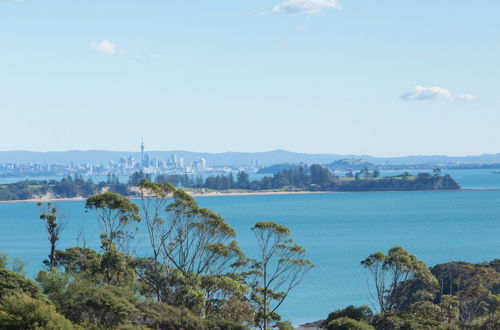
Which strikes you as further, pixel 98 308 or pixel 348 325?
pixel 348 325

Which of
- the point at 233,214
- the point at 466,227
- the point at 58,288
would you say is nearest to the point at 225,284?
the point at 58,288

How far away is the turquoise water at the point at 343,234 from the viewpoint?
199ft

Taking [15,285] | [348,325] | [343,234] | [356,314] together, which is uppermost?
[15,285]

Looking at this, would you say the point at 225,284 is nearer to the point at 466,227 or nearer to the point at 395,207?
the point at 466,227

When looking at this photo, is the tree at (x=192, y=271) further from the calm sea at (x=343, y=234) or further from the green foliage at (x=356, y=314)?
the calm sea at (x=343, y=234)

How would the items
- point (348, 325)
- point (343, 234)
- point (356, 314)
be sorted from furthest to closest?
point (343, 234), point (356, 314), point (348, 325)

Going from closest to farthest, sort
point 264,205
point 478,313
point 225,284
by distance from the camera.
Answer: point 225,284 < point 478,313 < point 264,205

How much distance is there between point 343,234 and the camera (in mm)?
106250

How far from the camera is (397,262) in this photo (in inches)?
1345

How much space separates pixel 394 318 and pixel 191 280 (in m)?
8.11

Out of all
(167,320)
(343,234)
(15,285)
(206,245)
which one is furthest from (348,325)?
(343,234)

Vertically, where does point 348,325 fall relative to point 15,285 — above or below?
below

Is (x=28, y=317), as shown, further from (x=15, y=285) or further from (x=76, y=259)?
(x=76, y=259)

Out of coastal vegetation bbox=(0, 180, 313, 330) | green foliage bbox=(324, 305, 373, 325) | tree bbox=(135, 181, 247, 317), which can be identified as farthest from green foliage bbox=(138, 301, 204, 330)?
green foliage bbox=(324, 305, 373, 325)
